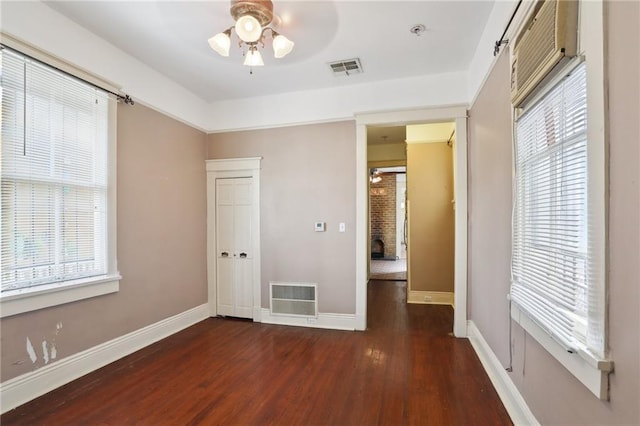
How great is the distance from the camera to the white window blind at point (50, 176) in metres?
2.15

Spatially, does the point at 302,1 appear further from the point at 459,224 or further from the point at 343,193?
the point at 459,224

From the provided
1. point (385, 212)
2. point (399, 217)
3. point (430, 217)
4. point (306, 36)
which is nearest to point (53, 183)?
point (306, 36)

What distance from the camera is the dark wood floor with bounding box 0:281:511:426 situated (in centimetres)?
203

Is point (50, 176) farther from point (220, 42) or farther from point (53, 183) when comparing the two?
point (220, 42)

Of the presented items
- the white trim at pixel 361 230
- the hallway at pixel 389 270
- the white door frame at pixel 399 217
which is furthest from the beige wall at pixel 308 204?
the white door frame at pixel 399 217

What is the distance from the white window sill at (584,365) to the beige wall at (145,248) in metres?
3.42

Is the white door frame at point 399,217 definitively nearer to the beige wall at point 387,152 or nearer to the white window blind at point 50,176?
the beige wall at point 387,152

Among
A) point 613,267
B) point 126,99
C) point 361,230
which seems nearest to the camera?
point 613,267

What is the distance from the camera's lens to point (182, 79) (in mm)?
3557

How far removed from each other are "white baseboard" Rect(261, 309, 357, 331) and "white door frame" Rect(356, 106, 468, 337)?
0.12m

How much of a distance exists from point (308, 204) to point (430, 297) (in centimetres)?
267

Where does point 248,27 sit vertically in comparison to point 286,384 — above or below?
above

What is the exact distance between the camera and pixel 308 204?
3881 millimetres

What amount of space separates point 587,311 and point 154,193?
12.2 feet
